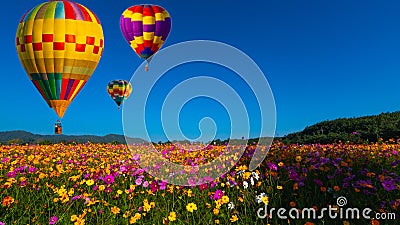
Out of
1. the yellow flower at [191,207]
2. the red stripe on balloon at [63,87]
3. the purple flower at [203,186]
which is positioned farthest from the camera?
the red stripe on balloon at [63,87]

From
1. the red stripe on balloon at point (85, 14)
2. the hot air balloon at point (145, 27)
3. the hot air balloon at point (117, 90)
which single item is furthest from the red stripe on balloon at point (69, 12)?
the hot air balloon at point (117, 90)

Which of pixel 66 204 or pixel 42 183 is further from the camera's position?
pixel 42 183

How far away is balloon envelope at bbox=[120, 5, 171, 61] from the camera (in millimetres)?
21547

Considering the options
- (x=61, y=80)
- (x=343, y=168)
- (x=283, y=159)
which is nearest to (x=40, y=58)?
(x=61, y=80)

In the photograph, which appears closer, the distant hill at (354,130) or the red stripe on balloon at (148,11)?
the distant hill at (354,130)

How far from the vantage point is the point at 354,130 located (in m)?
17.3

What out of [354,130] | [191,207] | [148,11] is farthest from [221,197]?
[148,11]

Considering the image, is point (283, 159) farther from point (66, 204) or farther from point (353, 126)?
point (353, 126)

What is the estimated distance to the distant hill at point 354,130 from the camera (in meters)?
15.0

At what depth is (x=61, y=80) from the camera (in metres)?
14.8

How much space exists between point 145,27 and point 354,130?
13316 mm

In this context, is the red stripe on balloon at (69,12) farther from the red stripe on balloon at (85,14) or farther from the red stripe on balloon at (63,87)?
the red stripe on balloon at (63,87)

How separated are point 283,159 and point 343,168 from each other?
1.43 metres

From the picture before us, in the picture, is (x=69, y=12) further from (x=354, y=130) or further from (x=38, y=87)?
(x=354, y=130)
